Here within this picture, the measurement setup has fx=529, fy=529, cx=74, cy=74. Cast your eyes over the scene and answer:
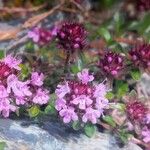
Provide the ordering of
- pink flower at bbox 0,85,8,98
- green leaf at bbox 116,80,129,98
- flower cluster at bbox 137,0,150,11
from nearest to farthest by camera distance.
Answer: pink flower at bbox 0,85,8,98
green leaf at bbox 116,80,129,98
flower cluster at bbox 137,0,150,11

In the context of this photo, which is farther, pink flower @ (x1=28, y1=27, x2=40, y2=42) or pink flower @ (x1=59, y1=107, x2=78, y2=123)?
pink flower @ (x1=28, y1=27, x2=40, y2=42)

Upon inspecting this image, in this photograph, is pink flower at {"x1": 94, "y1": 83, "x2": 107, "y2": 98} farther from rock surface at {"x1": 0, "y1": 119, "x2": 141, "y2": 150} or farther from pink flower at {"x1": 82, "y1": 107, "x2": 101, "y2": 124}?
rock surface at {"x1": 0, "y1": 119, "x2": 141, "y2": 150}

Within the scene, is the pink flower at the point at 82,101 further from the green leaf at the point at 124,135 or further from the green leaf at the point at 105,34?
the green leaf at the point at 105,34

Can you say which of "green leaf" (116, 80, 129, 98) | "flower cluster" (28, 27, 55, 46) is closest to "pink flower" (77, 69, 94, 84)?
"green leaf" (116, 80, 129, 98)

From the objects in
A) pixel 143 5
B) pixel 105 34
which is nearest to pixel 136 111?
pixel 105 34

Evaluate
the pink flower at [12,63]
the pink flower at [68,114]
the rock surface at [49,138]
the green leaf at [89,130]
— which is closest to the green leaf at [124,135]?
the rock surface at [49,138]

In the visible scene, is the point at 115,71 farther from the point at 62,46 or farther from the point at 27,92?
the point at 27,92

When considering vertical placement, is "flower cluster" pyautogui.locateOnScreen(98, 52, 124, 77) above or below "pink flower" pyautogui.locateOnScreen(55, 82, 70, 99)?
above
